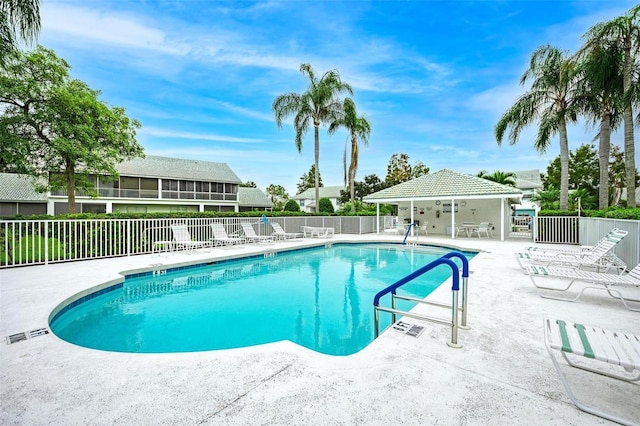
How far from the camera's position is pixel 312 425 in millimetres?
2008

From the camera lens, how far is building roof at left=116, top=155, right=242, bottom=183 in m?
29.3

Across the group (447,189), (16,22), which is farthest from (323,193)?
(16,22)

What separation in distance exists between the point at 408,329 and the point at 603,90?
1618 cm

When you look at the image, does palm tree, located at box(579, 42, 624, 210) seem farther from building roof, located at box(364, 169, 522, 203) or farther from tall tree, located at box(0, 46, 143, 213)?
tall tree, located at box(0, 46, 143, 213)

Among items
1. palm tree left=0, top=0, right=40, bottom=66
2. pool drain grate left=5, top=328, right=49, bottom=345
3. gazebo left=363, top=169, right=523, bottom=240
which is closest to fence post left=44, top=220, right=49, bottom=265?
palm tree left=0, top=0, right=40, bottom=66

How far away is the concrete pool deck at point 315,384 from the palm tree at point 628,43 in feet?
38.3

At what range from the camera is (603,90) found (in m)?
13.1

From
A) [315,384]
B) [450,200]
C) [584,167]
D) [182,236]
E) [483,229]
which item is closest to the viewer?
[315,384]

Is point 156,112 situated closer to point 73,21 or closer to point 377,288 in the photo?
point 73,21

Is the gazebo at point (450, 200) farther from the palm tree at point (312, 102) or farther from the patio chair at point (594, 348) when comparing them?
the patio chair at point (594, 348)

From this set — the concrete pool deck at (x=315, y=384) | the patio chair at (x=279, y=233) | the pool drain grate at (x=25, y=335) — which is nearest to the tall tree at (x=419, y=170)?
the patio chair at (x=279, y=233)

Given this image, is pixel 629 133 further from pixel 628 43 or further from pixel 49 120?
pixel 49 120

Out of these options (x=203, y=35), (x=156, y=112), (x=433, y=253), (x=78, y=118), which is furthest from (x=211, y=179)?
(x=433, y=253)

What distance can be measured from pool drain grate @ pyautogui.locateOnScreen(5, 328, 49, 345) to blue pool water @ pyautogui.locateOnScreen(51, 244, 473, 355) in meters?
0.64
